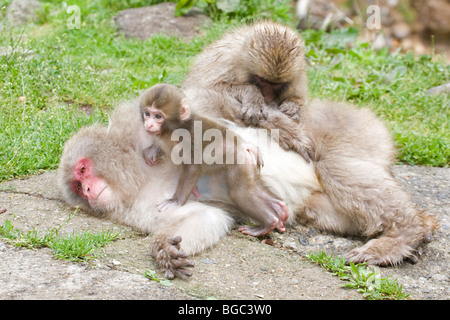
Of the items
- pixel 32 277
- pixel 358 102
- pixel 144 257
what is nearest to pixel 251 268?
pixel 144 257

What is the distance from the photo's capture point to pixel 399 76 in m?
8.61

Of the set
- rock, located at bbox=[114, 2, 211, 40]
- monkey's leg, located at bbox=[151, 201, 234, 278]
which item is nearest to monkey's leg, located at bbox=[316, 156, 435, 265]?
monkey's leg, located at bbox=[151, 201, 234, 278]

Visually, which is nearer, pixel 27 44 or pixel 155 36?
pixel 27 44

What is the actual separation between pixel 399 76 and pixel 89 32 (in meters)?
4.57

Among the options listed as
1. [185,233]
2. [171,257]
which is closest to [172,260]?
[171,257]

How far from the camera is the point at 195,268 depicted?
14.2 ft

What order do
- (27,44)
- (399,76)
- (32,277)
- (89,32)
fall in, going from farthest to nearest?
1. (89,32)
2. (399,76)
3. (27,44)
4. (32,277)

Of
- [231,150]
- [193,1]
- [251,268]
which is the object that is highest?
[193,1]

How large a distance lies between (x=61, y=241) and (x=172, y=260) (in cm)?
79

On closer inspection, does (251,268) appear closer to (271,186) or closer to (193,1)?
(271,186)

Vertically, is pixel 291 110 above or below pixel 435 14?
below

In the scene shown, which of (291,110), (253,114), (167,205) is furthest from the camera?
(291,110)

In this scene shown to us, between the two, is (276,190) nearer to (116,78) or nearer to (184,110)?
(184,110)

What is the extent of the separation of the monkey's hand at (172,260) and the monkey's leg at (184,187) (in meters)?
0.62
